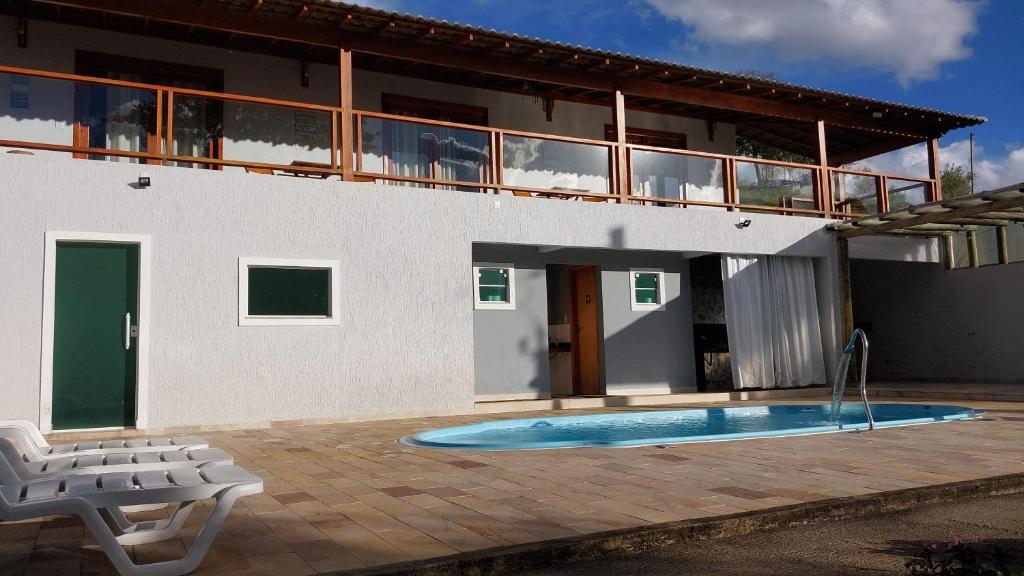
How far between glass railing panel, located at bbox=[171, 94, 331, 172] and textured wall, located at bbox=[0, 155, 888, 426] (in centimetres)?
74

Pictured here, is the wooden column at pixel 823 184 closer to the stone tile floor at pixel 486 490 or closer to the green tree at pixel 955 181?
the stone tile floor at pixel 486 490

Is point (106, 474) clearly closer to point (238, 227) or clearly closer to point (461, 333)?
point (238, 227)

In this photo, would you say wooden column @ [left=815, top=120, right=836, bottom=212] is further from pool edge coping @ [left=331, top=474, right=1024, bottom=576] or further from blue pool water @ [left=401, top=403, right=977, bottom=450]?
pool edge coping @ [left=331, top=474, right=1024, bottom=576]

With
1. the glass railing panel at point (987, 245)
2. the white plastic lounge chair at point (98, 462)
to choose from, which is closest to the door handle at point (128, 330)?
the white plastic lounge chair at point (98, 462)

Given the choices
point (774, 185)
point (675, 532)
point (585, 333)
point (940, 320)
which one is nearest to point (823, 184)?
point (774, 185)

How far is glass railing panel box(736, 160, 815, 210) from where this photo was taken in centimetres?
1338

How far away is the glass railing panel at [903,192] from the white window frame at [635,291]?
431 centimetres

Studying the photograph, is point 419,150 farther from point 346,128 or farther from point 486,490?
point 486,490

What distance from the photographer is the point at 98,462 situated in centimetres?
399

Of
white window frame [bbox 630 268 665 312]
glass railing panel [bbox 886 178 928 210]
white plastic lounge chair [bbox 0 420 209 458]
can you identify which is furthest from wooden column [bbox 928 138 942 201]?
white plastic lounge chair [bbox 0 420 209 458]

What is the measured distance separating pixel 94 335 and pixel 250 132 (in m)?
3.17

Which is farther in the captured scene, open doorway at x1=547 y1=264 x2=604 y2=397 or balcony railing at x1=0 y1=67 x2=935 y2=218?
open doorway at x1=547 y1=264 x2=604 y2=397

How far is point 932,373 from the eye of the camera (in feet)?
51.1

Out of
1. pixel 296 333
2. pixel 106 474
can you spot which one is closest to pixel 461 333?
pixel 296 333
